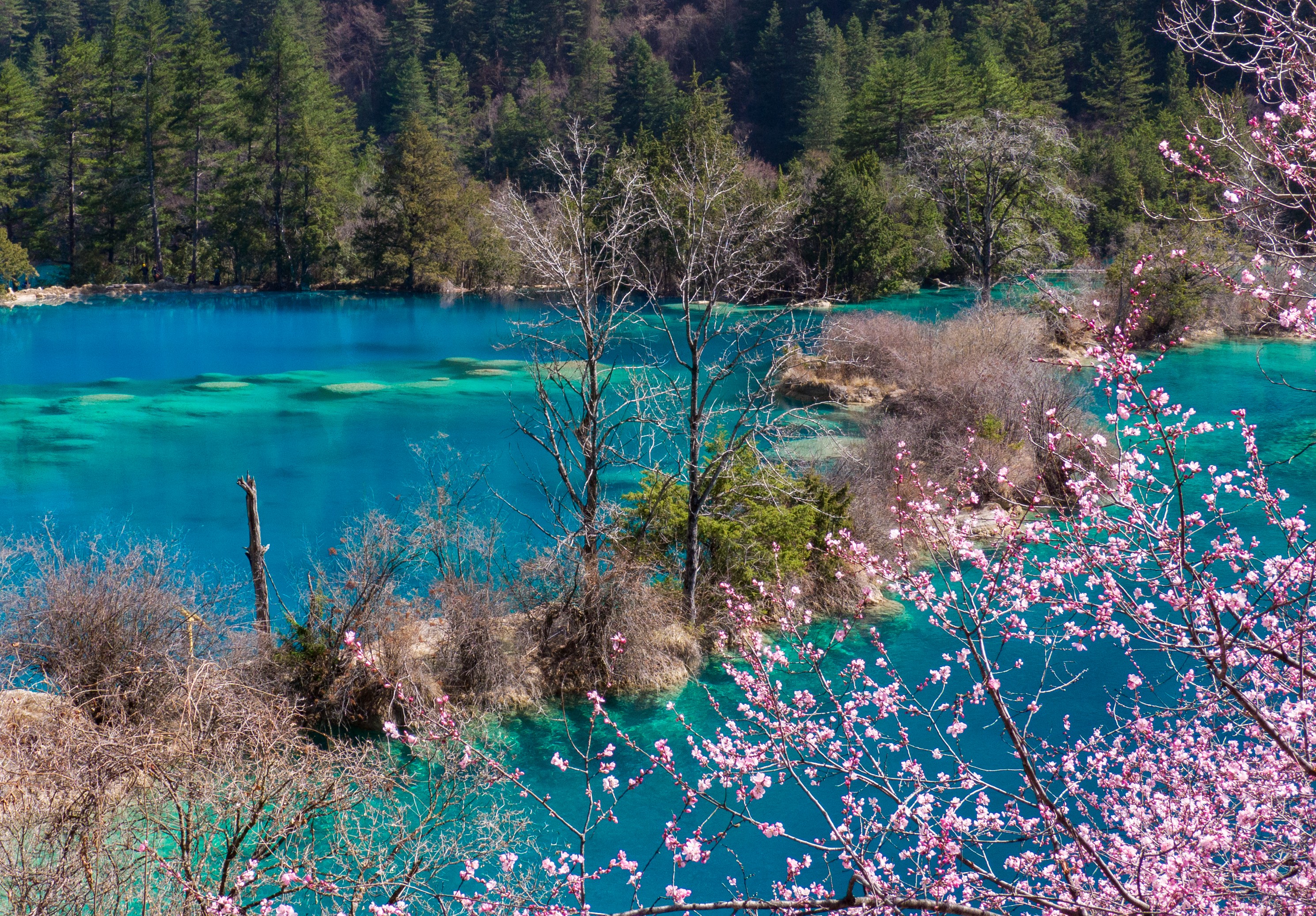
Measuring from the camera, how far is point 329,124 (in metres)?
59.3

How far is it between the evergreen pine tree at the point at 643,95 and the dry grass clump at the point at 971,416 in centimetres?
4571

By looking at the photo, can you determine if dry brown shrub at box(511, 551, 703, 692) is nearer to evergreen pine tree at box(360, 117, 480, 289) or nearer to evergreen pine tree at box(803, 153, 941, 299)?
evergreen pine tree at box(803, 153, 941, 299)

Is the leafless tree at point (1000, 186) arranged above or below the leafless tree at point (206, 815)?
above

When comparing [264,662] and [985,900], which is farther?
[264,662]


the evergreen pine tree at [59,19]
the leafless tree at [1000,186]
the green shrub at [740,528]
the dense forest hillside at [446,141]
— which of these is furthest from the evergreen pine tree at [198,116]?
the green shrub at [740,528]

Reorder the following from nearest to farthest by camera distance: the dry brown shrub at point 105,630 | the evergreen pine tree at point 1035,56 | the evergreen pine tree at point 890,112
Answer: the dry brown shrub at point 105,630 < the evergreen pine tree at point 890,112 < the evergreen pine tree at point 1035,56

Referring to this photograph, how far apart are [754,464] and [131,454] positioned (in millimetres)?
16099

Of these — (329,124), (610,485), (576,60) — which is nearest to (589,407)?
(610,485)

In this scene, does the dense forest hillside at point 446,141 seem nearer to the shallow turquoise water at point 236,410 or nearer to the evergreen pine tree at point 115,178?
the evergreen pine tree at point 115,178

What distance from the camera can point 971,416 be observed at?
2034cm

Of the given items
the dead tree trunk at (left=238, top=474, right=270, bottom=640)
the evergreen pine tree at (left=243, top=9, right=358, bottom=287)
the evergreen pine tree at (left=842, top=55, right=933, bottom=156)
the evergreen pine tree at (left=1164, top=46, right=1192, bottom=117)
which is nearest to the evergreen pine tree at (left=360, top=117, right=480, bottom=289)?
the evergreen pine tree at (left=243, top=9, right=358, bottom=287)

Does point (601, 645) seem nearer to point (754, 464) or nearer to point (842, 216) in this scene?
point (754, 464)

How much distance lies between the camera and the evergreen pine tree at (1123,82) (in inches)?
2461

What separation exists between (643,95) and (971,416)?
54.6m
